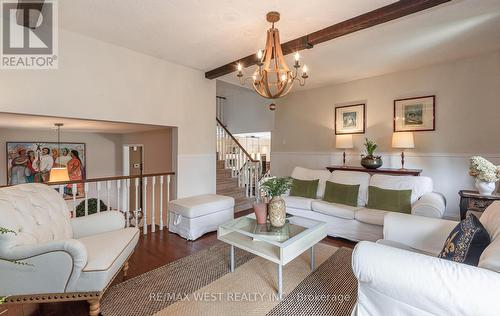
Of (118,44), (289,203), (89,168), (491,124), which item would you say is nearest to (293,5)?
(118,44)

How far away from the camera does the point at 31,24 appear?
2463mm

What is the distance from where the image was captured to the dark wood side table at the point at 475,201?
8.61 ft

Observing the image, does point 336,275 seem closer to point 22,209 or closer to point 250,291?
point 250,291

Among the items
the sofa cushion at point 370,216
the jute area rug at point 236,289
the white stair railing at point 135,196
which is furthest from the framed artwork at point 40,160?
the sofa cushion at point 370,216

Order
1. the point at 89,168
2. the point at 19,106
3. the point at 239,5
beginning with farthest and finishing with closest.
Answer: the point at 89,168, the point at 19,106, the point at 239,5

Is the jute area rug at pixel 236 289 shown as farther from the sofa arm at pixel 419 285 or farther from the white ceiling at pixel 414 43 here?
the white ceiling at pixel 414 43

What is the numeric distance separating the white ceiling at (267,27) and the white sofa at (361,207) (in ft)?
6.01

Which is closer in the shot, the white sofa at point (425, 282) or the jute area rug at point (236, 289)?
the white sofa at point (425, 282)

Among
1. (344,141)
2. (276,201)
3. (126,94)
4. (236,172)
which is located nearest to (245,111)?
(236,172)

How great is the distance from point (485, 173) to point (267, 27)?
2.95 metres

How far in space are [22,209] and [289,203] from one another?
3.04m

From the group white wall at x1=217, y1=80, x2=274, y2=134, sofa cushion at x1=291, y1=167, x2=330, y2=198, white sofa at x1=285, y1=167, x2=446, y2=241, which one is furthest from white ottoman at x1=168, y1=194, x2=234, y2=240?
white wall at x1=217, y1=80, x2=274, y2=134

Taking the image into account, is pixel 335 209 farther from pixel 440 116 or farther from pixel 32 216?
pixel 32 216

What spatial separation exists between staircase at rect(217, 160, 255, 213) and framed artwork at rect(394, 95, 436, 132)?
3261 mm
